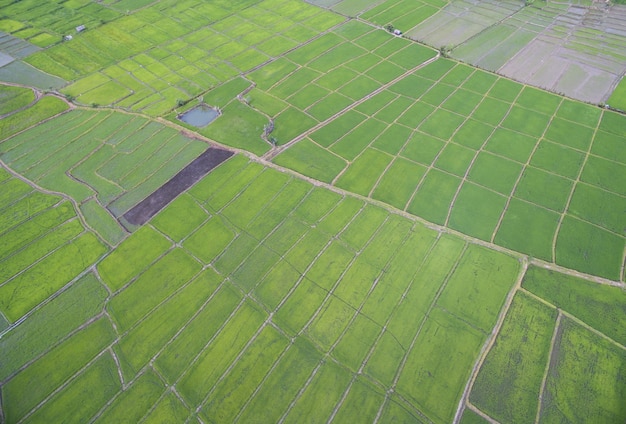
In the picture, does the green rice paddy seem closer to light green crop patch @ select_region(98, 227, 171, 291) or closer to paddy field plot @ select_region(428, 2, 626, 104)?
light green crop patch @ select_region(98, 227, 171, 291)

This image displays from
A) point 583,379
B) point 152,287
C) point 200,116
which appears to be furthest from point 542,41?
point 152,287

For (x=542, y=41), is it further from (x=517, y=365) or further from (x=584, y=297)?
(x=517, y=365)

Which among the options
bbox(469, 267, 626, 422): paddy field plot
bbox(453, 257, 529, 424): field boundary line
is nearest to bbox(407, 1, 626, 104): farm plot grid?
bbox(453, 257, 529, 424): field boundary line

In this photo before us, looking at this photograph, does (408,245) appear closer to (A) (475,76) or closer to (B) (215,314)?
(B) (215,314)

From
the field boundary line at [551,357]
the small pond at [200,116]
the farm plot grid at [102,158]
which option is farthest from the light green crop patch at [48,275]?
the field boundary line at [551,357]

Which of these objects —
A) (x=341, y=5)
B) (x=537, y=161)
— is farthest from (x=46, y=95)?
(x=537, y=161)
